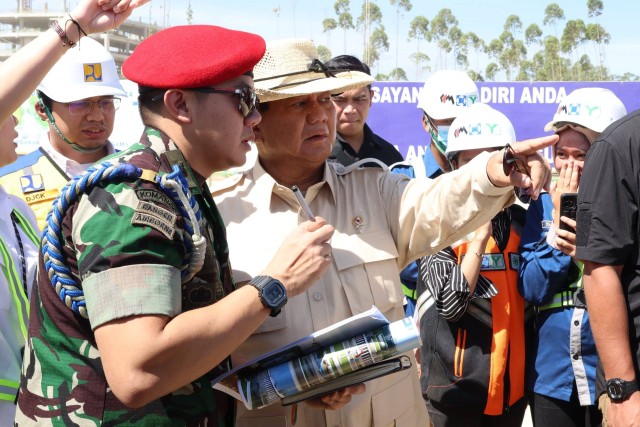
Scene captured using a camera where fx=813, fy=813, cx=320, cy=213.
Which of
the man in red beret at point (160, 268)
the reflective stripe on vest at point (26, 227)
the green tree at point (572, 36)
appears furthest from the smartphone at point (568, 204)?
the green tree at point (572, 36)

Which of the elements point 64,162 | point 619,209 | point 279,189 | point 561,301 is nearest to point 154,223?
point 279,189

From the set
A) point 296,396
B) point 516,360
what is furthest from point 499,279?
point 296,396

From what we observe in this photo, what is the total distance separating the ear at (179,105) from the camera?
2.12 meters

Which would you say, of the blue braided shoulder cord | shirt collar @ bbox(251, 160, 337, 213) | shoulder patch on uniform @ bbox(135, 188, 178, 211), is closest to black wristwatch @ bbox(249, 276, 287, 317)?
the blue braided shoulder cord

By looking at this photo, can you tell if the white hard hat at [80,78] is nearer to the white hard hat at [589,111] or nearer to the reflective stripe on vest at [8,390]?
the reflective stripe on vest at [8,390]

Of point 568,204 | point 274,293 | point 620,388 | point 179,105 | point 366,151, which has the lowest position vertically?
point 620,388

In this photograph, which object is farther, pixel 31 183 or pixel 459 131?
pixel 31 183

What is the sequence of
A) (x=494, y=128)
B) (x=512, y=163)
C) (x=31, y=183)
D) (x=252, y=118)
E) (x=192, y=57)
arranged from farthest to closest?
(x=31, y=183), (x=494, y=128), (x=512, y=163), (x=252, y=118), (x=192, y=57)

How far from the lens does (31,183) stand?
410 centimetres

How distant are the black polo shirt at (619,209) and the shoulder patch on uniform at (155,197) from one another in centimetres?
156

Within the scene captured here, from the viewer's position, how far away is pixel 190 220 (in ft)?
6.57

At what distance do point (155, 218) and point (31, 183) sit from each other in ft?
8.09

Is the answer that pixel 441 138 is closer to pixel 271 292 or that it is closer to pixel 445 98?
pixel 445 98

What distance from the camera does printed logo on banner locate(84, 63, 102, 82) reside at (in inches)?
170
